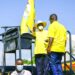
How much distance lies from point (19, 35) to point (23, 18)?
53 centimetres

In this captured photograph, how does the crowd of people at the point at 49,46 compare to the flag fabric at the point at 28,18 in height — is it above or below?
below

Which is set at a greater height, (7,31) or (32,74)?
(7,31)

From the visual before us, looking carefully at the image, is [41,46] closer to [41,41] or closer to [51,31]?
[41,41]

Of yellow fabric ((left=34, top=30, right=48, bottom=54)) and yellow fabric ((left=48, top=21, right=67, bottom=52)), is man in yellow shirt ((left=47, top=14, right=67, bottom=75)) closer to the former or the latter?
yellow fabric ((left=48, top=21, right=67, bottom=52))

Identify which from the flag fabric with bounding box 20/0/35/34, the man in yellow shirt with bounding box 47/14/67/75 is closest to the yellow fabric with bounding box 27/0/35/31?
the flag fabric with bounding box 20/0/35/34

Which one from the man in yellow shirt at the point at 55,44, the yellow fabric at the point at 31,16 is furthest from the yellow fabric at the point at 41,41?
the man in yellow shirt at the point at 55,44

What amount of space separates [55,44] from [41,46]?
741 mm

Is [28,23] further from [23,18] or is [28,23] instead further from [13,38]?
[13,38]

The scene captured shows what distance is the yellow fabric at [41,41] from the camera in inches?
442

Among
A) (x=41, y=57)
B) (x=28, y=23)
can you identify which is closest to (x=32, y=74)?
(x=41, y=57)

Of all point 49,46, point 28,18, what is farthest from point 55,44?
point 28,18

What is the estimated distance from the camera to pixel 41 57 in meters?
11.3

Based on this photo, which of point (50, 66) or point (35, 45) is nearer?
point (50, 66)

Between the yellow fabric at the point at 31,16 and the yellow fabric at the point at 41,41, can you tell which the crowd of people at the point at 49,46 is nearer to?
the yellow fabric at the point at 41,41
